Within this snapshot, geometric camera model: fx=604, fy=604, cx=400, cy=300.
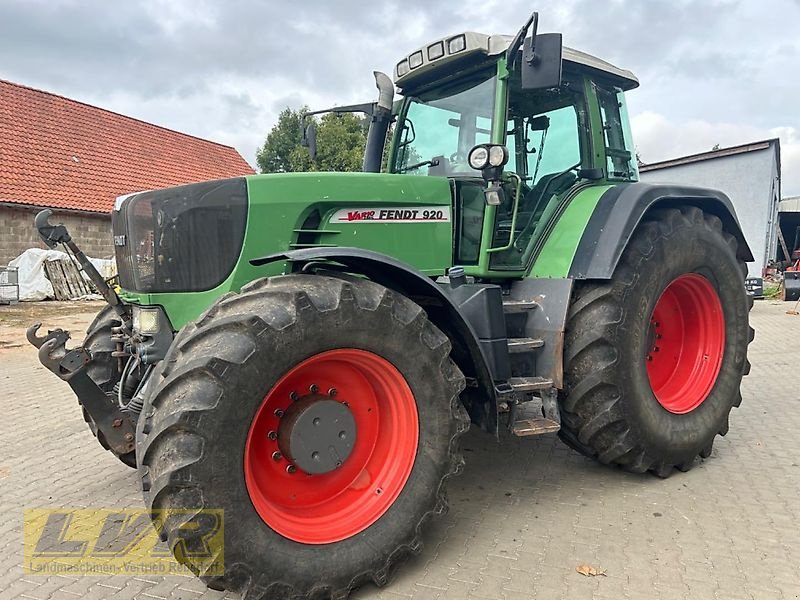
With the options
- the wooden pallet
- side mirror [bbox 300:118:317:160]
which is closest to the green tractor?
side mirror [bbox 300:118:317:160]

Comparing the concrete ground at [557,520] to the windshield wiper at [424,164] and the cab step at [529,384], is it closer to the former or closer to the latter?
the cab step at [529,384]

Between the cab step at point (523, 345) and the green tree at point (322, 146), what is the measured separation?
479 inches

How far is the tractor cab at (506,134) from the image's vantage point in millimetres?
3633

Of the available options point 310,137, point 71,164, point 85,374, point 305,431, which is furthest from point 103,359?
point 71,164

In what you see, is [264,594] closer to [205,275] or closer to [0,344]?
[205,275]

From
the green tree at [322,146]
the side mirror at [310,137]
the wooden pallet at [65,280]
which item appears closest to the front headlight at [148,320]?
the side mirror at [310,137]

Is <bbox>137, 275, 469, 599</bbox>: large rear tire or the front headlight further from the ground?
the front headlight

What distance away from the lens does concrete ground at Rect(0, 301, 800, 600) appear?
2650 mm

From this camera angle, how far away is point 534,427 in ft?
10.8

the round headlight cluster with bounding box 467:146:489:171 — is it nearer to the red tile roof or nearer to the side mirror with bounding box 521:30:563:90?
the side mirror with bounding box 521:30:563:90

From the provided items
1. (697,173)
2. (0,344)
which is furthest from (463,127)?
(697,173)

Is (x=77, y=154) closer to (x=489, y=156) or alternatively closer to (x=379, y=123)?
(x=379, y=123)

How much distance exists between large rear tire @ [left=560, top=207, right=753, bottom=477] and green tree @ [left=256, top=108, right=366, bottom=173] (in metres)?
11.7

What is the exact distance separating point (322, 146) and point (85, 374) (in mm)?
15276
